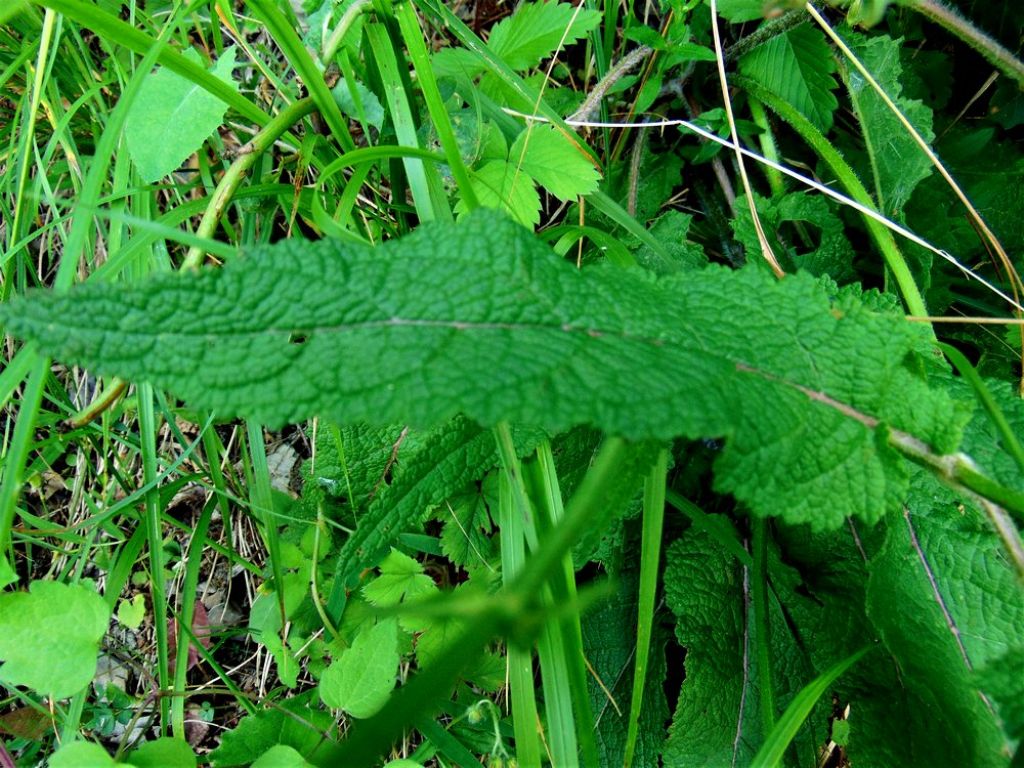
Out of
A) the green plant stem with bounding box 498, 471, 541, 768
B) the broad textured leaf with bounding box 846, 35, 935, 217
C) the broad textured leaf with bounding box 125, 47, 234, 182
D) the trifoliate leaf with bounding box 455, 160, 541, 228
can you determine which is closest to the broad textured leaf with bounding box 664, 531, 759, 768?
the green plant stem with bounding box 498, 471, 541, 768

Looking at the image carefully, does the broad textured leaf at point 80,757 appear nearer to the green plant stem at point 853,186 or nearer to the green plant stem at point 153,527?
the green plant stem at point 153,527

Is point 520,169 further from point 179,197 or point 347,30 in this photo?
point 179,197

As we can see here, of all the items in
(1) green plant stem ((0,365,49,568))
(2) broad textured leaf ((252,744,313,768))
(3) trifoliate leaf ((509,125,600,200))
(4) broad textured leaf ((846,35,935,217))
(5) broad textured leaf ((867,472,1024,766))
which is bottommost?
(2) broad textured leaf ((252,744,313,768))

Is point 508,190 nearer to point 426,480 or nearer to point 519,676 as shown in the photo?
point 426,480

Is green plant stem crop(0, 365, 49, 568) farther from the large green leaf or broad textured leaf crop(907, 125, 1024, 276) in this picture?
broad textured leaf crop(907, 125, 1024, 276)

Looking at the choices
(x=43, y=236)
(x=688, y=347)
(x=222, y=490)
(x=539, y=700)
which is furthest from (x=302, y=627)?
(x=43, y=236)

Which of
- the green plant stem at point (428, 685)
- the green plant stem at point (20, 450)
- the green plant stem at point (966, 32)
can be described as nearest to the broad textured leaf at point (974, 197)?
the green plant stem at point (966, 32)
